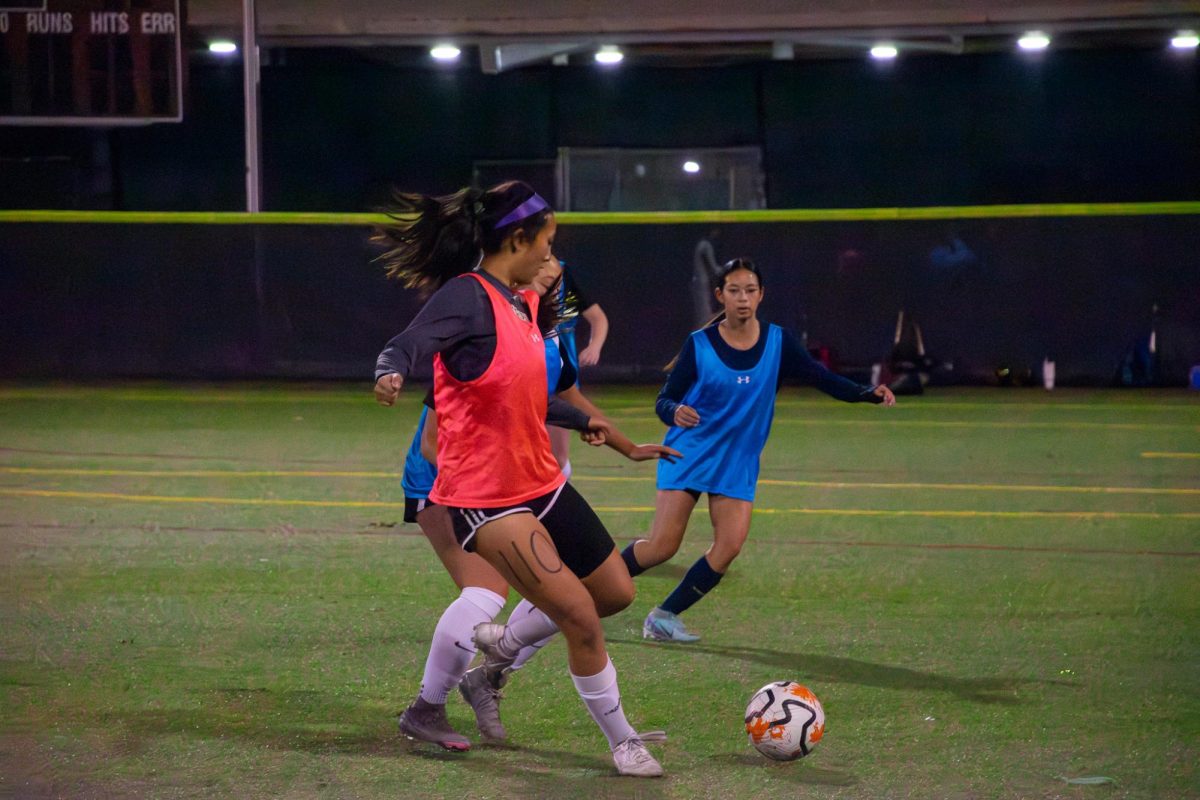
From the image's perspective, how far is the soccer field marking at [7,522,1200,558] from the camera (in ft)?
30.8

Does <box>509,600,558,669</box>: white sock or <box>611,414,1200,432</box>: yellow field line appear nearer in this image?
<box>509,600,558,669</box>: white sock

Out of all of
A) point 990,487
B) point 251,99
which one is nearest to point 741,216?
point 251,99

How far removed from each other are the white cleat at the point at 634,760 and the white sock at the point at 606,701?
2cm

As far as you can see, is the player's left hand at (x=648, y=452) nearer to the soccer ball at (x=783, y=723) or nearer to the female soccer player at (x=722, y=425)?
the soccer ball at (x=783, y=723)

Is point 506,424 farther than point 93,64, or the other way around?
point 93,64

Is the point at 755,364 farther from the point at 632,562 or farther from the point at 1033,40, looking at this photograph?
the point at 1033,40

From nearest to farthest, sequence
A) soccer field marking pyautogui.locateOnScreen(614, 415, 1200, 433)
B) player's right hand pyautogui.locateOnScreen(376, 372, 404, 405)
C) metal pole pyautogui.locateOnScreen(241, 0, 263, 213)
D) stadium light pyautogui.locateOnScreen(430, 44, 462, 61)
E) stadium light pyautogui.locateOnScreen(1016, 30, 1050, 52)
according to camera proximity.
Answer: player's right hand pyautogui.locateOnScreen(376, 372, 404, 405), soccer field marking pyautogui.locateOnScreen(614, 415, 1200, 433), metal pole pyautogui.locateOnScreen(241, 0, 263, 213), stadium light pyautogui.locateOnScreen(1016, 30, 1050, 52), stadium light pyautogui.locateOnScreen(430, 44, 462, 61)

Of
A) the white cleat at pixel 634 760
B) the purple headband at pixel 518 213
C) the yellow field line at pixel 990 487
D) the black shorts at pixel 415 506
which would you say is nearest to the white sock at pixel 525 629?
the white cleat at pixel 634 760

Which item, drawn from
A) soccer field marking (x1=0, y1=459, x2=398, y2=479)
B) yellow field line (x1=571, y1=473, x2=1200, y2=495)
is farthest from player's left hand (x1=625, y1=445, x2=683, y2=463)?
soccer field marking (x1=0, y1=459, x2=398, y2=479)

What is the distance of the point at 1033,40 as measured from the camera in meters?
22.9

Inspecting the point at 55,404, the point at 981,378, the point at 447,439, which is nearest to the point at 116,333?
the point at 55,404

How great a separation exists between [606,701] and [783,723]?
63 centimetres

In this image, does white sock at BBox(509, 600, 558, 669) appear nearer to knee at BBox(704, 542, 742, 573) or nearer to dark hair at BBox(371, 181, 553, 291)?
dark hair at BBox(371, 181, 553, 291)

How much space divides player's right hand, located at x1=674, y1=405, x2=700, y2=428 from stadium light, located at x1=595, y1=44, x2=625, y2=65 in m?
17.2
